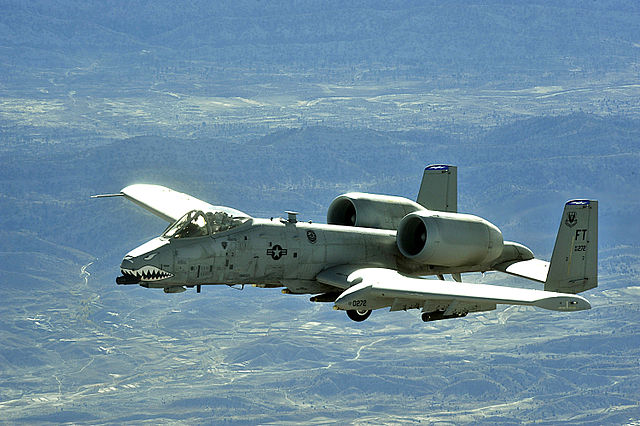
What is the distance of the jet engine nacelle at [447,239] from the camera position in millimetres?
37719

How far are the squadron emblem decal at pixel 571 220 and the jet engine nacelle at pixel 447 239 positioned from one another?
2.92m

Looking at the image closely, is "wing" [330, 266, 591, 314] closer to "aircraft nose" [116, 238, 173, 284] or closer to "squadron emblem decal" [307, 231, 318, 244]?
"squadron emblem decal" [307, 231, 318, 244]

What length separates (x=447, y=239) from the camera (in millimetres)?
37812

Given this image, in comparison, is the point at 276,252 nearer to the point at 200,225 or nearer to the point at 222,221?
the point at 222,221

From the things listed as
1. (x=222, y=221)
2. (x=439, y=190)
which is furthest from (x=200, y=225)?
(x=439, y=190)

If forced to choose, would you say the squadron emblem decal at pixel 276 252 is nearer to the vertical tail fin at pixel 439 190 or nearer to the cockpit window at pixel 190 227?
the cockpit window at pixel 190 227

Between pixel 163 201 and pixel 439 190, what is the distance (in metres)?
11.9

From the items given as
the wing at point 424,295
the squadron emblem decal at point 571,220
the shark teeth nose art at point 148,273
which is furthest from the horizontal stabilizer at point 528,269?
the shark teeth nose art at point 148,273

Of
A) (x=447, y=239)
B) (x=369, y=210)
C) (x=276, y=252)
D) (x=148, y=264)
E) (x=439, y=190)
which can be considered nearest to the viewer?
(x=148, y=264)

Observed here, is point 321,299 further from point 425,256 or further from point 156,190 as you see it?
point 156,190

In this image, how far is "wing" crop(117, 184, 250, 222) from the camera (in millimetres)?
44094

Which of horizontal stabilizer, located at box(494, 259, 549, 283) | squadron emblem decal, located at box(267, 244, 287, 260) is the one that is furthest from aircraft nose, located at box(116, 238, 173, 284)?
horizontal stabilizer, located at box(494, 259, 549, 283)

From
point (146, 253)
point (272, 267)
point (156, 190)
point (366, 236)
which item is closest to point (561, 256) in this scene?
point (366, 236)

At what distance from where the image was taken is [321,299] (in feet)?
123
